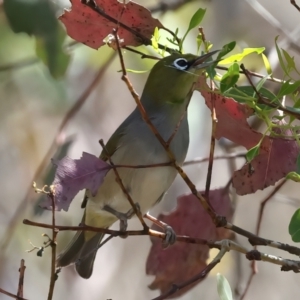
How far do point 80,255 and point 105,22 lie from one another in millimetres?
621

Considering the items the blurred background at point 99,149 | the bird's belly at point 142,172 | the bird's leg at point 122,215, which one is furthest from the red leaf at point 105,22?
the blurred background at point 99,149

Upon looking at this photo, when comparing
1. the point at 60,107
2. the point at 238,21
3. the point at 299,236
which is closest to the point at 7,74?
the point at 60,107

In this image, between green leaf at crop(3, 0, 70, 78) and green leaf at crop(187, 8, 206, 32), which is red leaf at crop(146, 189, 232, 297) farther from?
green leaf at crop(187, 8, 206, 32)

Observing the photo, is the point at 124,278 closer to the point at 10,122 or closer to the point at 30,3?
the point at 10,122

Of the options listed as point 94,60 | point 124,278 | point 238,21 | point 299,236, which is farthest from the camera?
point 124,278

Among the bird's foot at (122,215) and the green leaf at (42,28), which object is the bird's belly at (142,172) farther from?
the green leaf at (42,28)

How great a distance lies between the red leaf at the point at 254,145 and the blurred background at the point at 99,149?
92cm

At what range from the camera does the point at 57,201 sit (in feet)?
2.63

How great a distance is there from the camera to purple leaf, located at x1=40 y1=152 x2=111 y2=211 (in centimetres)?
81

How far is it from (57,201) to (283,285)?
211 centimetres

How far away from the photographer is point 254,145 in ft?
3.03

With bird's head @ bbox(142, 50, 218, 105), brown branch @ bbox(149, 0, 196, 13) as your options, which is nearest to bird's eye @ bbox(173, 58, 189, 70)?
bird's head @ bbox(142, 50, 218, 105)

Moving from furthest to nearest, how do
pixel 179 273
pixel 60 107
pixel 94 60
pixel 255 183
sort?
pixel 60 107, pixel 94 60, pixel 179 273, pixel 255 183

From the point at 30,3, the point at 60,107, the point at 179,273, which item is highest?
the point at 60,107
